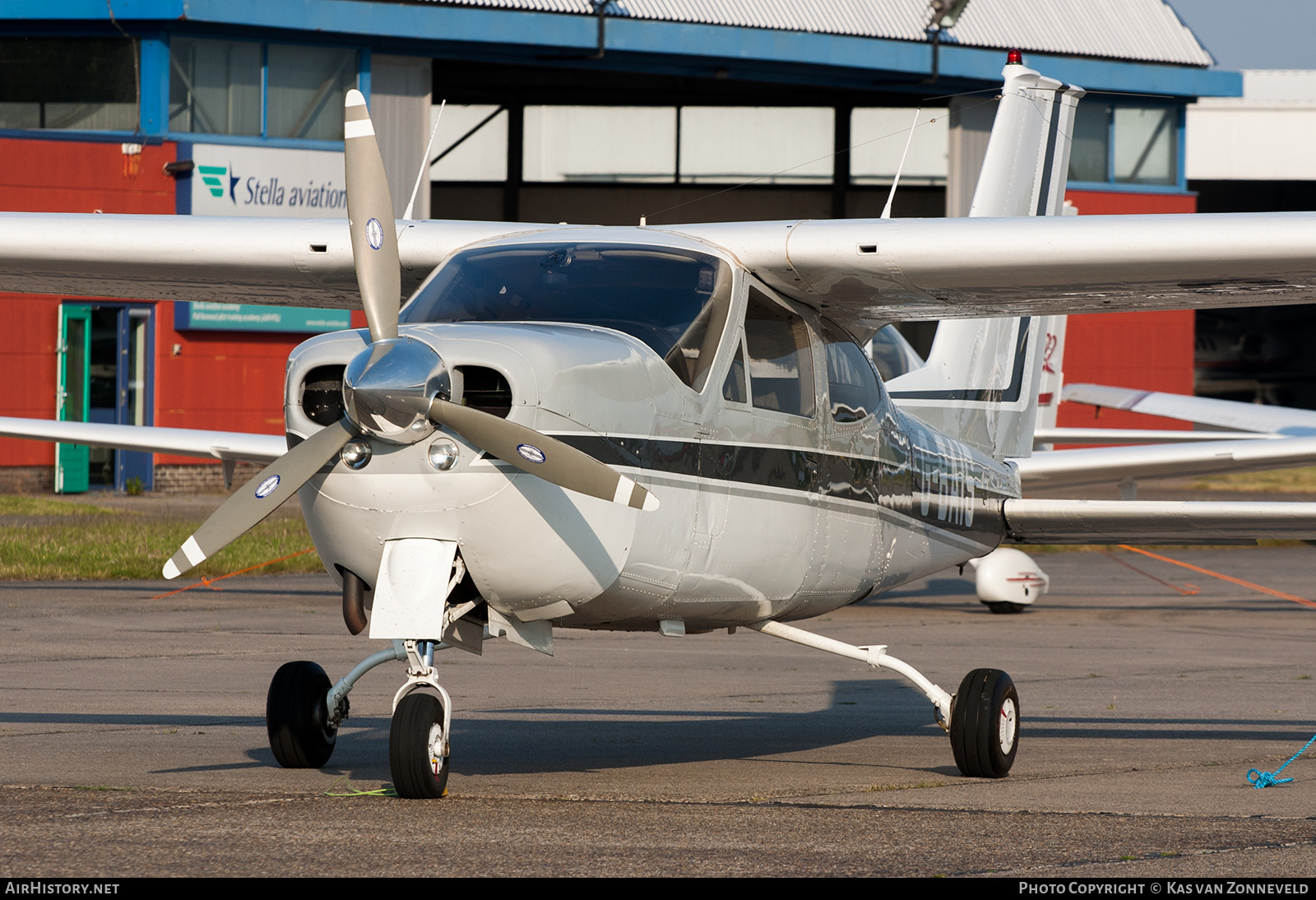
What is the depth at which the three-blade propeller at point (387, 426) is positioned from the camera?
16.7 feet

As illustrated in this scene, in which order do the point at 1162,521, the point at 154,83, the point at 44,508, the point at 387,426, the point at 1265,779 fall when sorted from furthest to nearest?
the point at 154,83
the point at 44,508
the point at 1162,521
the point at 1265,779
the point at 387,426

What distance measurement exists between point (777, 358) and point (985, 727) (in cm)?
183

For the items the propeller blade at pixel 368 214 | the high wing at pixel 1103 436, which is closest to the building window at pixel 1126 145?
the high wing at pixel 1103 436

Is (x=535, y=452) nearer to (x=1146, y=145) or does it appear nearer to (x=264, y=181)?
(x=264, y=181)

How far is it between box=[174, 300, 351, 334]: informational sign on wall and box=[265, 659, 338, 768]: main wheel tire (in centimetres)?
1901

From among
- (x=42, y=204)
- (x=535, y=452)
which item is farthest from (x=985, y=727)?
(x=42, y=204)

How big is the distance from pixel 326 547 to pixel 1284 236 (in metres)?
3.91

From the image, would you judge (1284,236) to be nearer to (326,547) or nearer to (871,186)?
(326,547)

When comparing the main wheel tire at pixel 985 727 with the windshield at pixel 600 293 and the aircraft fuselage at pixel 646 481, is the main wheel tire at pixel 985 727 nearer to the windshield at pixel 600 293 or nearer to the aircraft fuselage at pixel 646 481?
the aircraft fuselage at pixel 646 481

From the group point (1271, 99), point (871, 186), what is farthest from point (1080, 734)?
point (1271, 99)

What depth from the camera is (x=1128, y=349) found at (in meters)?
32.3

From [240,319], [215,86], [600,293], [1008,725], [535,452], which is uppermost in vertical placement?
[215,86]

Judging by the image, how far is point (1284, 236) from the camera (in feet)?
21.0

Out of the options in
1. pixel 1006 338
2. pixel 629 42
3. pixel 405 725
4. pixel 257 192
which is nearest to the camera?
pixel 405 725
